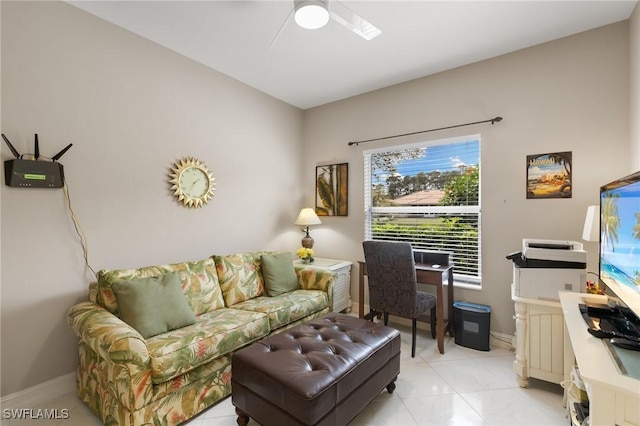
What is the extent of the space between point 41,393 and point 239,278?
145 cm

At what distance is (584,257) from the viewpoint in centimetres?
190

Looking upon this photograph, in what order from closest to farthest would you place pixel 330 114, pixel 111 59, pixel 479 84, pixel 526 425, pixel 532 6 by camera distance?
1. pixel 526 425
2. pixel 532 6
3. pixel 111 59
4. pixel 479 84
5. pixel 330 114

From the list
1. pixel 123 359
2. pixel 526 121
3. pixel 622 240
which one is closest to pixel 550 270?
pixel 622 240

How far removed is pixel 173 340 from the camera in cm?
173

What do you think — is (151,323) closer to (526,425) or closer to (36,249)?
(36,249)

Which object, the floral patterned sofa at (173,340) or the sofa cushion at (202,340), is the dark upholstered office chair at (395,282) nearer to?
the floral patterned sofa at (173,340)

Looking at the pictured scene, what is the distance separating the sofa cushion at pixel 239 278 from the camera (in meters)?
2.59

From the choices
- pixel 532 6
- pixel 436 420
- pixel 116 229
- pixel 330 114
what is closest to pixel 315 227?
pixel 330 114

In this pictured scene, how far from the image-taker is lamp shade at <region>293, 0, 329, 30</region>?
168 cm

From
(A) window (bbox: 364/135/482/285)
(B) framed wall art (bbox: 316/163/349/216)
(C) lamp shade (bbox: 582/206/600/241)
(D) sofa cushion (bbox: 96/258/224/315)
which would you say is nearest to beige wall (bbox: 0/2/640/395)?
(A) window (bbox: 364/135/482/285)

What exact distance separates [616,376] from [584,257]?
3.87 ft

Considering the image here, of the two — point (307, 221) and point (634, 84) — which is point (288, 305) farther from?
point (634, 84)

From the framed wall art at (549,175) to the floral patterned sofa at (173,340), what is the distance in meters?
2.15

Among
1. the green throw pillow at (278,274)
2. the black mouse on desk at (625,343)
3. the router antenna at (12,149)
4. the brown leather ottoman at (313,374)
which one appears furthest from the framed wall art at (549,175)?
the router antenna at (12,149)
